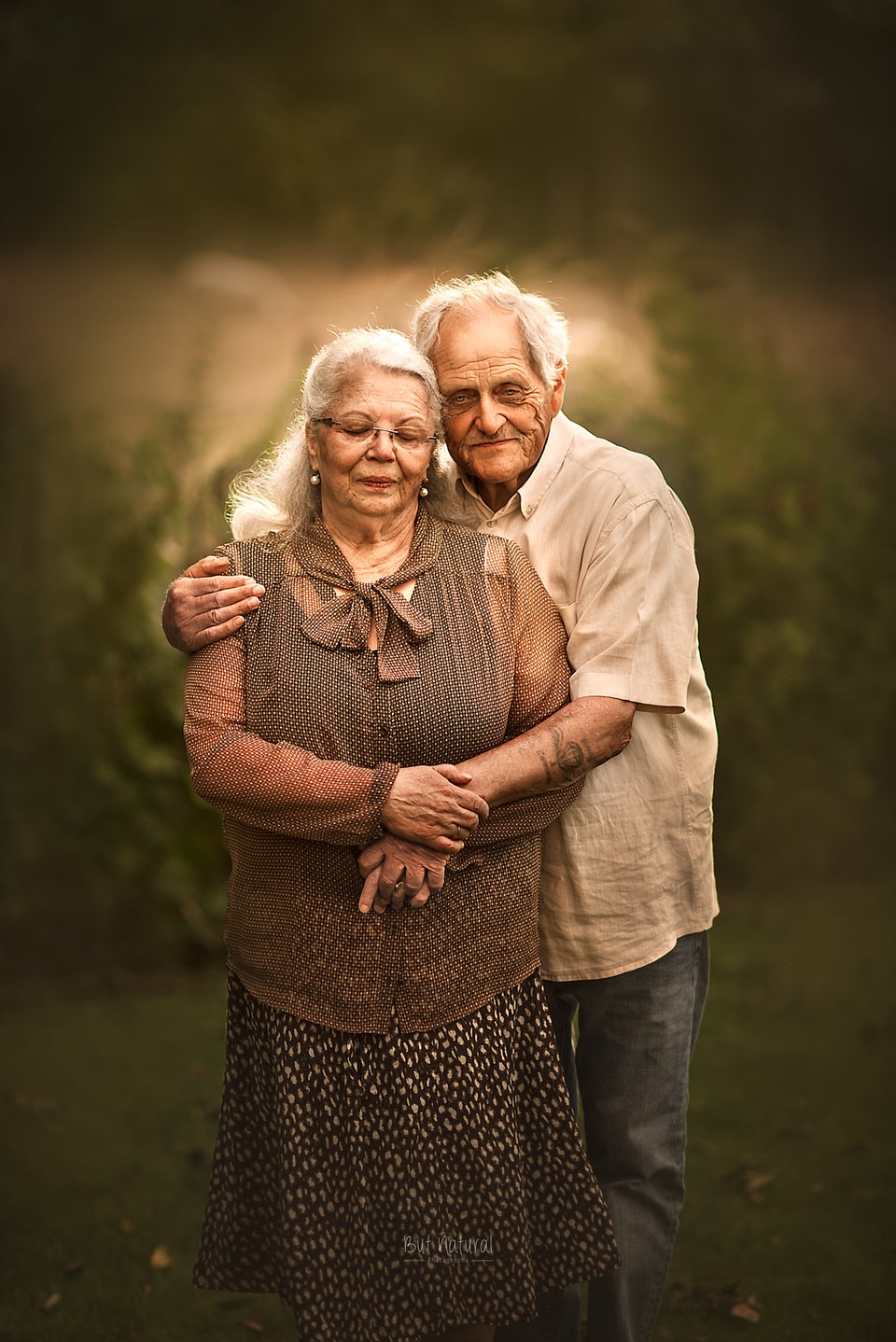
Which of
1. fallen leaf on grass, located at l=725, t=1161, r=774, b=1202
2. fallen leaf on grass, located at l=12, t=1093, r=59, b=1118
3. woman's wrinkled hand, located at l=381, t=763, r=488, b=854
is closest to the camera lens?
woman's wrinkled hand, located at l=381, t=763, r=488, b=854

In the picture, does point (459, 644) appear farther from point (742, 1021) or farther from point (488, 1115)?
point (742, 1021)

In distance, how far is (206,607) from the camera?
2.15 meters

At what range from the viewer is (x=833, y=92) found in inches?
234

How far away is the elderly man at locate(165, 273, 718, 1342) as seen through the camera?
2.23 meters

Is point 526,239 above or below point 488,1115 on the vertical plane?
above

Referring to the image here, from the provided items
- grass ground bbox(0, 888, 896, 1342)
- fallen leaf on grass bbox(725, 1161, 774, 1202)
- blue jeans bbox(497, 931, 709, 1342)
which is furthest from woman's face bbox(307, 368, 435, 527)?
fallen leaf on grass bbox(725, 1161, 774, 1202)

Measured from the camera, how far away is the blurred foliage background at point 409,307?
504cm

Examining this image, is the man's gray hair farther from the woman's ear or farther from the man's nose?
the woman's ear

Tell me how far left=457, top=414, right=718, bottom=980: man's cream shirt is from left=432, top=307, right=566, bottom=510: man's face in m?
0.07

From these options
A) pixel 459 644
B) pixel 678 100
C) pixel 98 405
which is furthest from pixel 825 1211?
pixel 678 100

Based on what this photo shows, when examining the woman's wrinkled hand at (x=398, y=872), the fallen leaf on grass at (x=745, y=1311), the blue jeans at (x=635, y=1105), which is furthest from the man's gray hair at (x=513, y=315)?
the fallen leaf on grass at (x=745, y=1311)

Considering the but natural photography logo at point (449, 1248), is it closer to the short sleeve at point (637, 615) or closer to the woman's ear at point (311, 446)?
the short sleeve at point (637, 615)

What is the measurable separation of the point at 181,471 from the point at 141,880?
160cm

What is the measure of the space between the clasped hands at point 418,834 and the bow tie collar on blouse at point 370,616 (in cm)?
19
